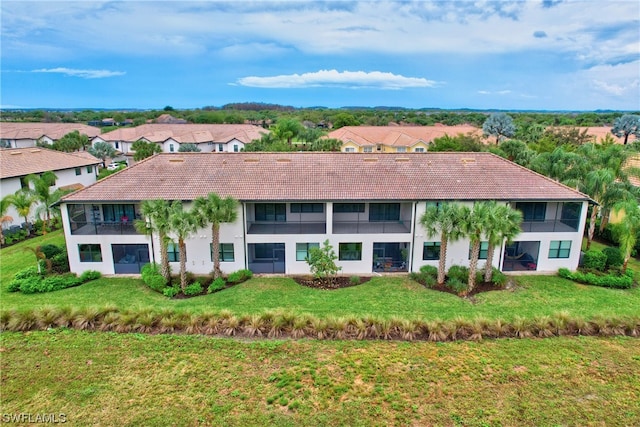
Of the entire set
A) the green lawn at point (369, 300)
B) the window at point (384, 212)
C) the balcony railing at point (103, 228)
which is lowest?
the green lawn at point (369, 300)

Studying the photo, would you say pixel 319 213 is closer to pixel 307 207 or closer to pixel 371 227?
pixel 307 207

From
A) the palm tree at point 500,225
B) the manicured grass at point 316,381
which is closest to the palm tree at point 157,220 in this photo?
the manicured grass at point 316,381

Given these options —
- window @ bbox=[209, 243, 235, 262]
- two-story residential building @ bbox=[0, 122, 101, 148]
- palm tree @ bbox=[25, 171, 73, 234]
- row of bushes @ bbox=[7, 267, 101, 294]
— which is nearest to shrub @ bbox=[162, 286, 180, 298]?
window @ bbox=[209, 243, 235, 262]

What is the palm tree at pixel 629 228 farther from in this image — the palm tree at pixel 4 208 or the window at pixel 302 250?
the palm tree at pixel 4 208

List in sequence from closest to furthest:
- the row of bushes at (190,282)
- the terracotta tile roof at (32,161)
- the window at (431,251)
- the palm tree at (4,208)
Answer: the row of bushes at (190,282) < the window at (431,251) < the palm tree at (4,208) < the terracotta tile roof at (32,161)

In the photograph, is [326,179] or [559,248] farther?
[326,179]

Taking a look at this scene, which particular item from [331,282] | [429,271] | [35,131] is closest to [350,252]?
[331,282]
